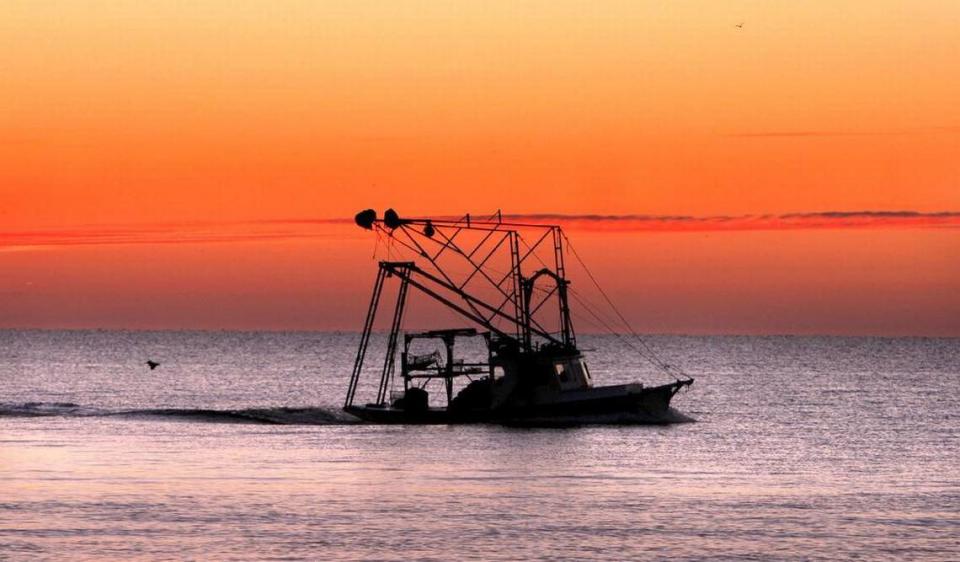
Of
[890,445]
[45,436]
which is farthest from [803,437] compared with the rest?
[45,436]

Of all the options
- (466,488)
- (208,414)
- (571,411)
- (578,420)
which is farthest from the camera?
(208,414)

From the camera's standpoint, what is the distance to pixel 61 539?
154 feet

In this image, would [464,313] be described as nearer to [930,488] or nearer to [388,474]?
[388,474]

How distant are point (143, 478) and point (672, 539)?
75.5 ft

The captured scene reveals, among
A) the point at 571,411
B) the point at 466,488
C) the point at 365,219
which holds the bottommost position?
the point at 466,488

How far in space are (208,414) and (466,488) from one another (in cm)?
4838

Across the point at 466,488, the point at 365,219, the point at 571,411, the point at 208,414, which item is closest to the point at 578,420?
the point at 571,411

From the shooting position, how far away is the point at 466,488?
6125 cm

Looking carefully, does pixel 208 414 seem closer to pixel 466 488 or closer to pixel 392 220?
pixel 392 220

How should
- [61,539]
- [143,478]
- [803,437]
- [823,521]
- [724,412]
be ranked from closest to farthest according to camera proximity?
1. [61,539]
2. [823,521]
3. [143,478]
4. [803,437]
5. [724,412]

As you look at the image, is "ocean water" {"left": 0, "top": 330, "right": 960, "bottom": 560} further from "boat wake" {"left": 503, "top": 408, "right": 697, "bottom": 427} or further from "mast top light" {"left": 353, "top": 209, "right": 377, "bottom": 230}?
"mast top light" {"left": 353, "top": 209, "right": 377, "bottom": 230}

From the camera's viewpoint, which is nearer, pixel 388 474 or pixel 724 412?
pixel 388 474

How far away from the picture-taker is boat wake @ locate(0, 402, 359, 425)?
101m

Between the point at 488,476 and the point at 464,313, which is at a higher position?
the point at 464,313
